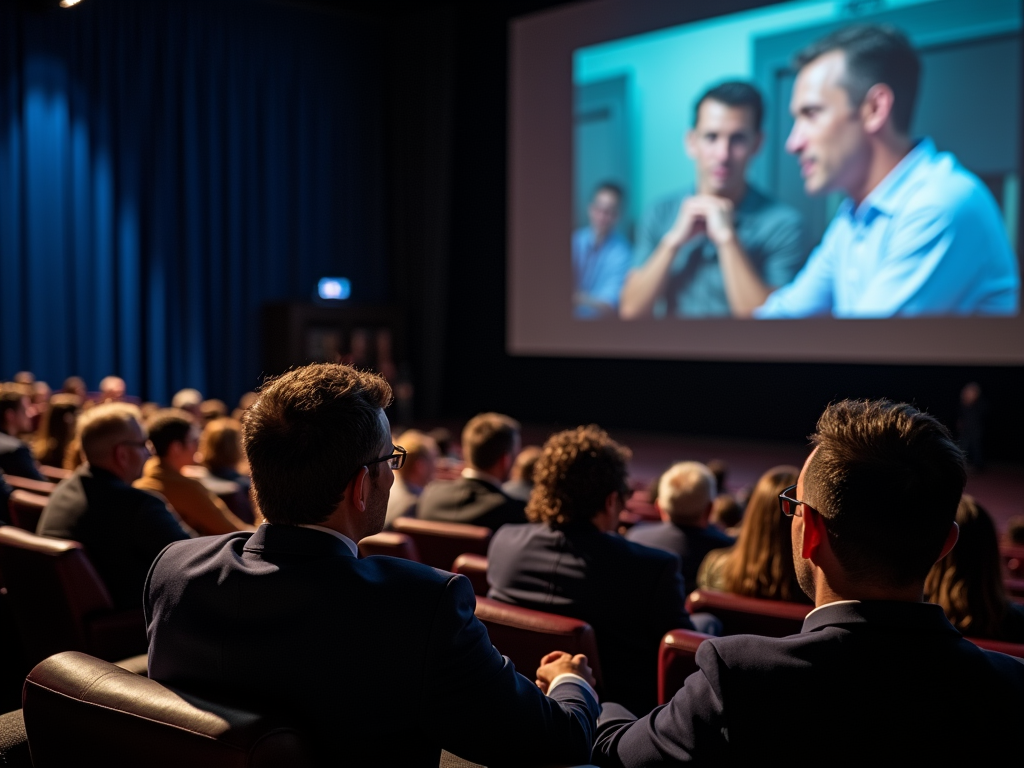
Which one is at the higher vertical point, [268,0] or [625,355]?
[268,0]

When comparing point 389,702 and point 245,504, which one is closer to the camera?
point 389,702

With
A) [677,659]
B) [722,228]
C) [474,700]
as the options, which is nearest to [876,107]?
[722,228]

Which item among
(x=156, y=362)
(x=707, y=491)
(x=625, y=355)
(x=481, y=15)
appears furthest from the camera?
(x=481, y=15)

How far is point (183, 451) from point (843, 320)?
22.6ft

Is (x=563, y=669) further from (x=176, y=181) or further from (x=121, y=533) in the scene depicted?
(x=176, y=181)

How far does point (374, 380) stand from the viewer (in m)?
1.52

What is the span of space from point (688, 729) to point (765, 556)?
1.37 meters

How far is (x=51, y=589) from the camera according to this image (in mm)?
2488

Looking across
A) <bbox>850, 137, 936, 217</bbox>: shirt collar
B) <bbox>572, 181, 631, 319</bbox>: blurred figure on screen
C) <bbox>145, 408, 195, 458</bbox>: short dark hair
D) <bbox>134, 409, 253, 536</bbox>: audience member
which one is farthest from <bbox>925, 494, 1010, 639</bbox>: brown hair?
<bbox>572, 181, 631, 319</bbox>: blurred figure on screen

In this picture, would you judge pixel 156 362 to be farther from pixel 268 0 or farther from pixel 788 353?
pixel 788 353

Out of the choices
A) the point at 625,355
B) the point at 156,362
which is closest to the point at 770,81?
the point at 625,355

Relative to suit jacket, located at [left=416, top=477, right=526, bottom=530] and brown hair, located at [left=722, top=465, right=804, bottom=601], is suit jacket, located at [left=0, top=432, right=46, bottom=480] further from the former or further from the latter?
brown hair, located at [left=722, top=465, right=804, bottom=601]

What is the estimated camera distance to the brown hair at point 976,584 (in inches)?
85.0

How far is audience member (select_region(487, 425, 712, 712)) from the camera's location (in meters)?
2.17
